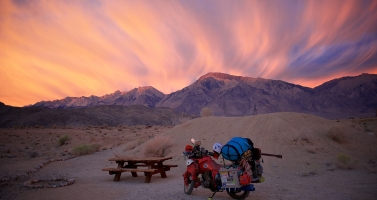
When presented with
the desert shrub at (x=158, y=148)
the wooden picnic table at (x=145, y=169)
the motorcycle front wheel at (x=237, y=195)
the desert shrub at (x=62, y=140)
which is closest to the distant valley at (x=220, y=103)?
the desert shrub at (x=62, y=140)

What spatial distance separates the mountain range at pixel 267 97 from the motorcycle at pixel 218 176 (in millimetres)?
94296

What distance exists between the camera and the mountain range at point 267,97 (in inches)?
4053

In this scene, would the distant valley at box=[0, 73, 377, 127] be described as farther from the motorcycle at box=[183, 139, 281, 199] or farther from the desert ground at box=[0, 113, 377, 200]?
the motorcycle at box=[183, 139, 281, 199]

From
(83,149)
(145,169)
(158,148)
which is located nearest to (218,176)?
(145,169)

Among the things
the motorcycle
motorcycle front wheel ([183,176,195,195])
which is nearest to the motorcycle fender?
the motorcycle

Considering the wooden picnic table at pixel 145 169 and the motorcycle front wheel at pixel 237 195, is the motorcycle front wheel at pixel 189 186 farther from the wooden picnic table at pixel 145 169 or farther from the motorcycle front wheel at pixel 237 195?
the wooden picnic table at pixel 145 169

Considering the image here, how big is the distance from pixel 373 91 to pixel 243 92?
50.6 meters

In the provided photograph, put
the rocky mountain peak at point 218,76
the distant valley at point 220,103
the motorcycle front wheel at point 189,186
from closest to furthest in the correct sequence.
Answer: the motorcycle front wheel at point 189,186 < the distant valley at point 220,103 < the rocky mountain peak at point 218,76

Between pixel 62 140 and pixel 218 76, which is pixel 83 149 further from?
pixel 218 76

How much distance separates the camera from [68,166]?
47.2 ft

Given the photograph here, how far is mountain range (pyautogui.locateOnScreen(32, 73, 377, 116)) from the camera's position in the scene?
103 meters

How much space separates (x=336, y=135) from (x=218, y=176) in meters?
10.8

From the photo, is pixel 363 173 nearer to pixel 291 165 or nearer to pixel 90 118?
pixel 291 165

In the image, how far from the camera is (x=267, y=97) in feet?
388
